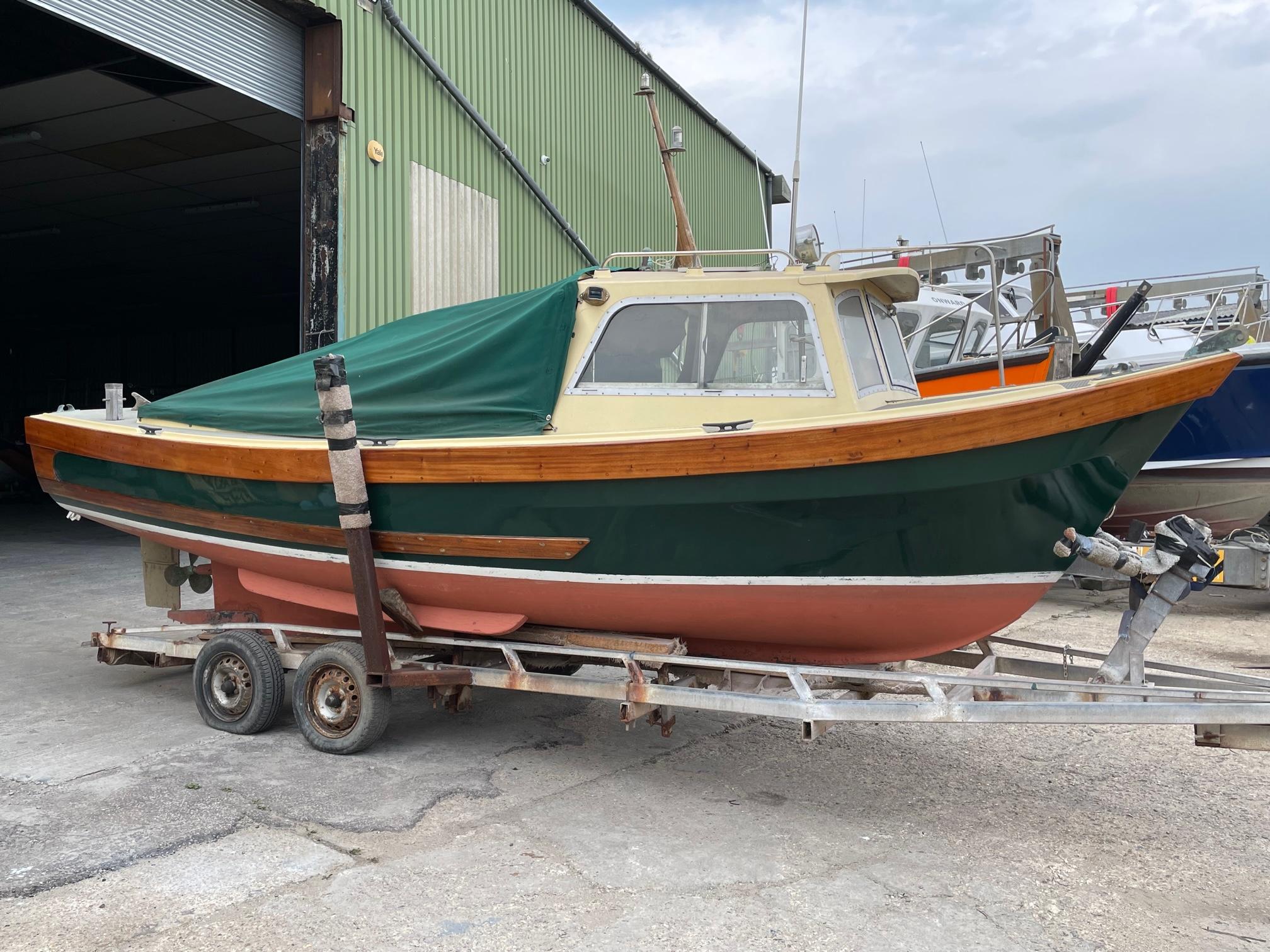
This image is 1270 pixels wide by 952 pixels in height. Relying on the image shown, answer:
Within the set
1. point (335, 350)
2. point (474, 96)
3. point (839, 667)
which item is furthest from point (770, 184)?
point (839, 667)

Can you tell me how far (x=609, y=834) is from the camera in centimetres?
366

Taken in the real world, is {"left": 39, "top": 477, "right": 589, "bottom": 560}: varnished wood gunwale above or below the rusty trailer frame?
above

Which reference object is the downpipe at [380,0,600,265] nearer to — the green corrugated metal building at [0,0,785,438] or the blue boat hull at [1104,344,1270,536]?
the green corrugated metal building at [0,0,785,438]

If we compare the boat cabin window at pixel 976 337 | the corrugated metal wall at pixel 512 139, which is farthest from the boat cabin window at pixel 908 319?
the corrugated metal wall at pixel 512 139

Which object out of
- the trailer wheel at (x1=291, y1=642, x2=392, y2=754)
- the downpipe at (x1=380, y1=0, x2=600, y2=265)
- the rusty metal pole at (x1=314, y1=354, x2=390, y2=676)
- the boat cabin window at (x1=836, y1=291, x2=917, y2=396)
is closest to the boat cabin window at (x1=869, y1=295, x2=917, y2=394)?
the boat cabin window at (x1=836, y1=291, x2=917, y2=396)

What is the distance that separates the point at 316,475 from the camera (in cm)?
449

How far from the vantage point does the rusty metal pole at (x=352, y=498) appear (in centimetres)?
423

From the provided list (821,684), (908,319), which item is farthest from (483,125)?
(821,684)

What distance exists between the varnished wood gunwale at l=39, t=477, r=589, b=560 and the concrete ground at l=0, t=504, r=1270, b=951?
3.18 ft

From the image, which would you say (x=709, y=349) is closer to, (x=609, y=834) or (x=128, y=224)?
(x=609, y=834)

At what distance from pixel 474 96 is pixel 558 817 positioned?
7963mm

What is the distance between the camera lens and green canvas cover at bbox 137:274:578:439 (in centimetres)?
440

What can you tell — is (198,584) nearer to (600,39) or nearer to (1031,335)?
(1031,335)

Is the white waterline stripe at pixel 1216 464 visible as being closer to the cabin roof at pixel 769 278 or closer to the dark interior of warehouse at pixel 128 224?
the cabin roof at pixel 769 278
